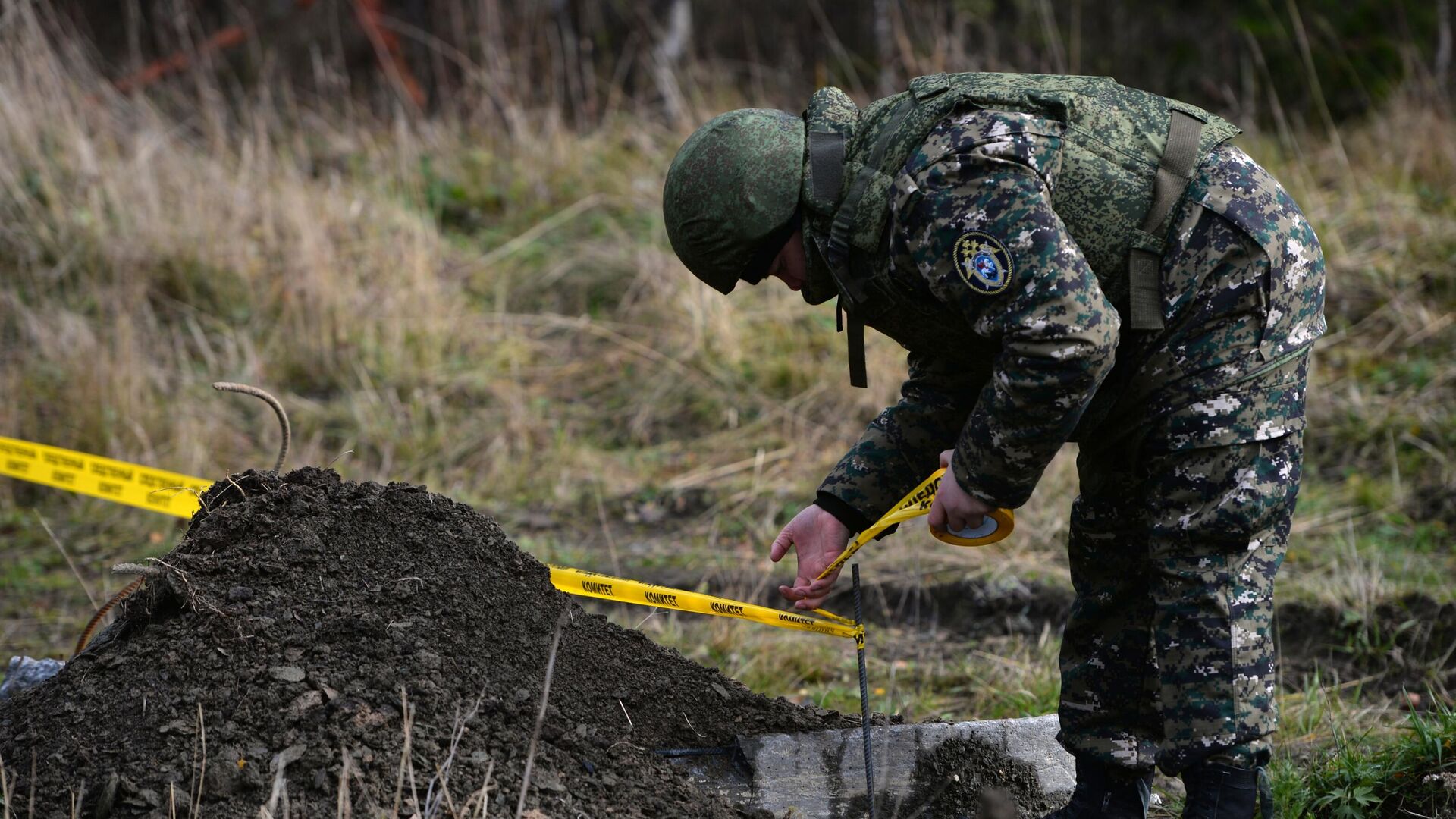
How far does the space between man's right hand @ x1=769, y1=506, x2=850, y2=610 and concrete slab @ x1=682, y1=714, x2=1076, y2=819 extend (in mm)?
376

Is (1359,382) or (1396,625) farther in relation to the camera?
(1359,382)

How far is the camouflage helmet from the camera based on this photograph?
8.68ft

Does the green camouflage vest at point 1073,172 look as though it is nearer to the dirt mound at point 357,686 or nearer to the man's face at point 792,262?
the man's face at point 792,262

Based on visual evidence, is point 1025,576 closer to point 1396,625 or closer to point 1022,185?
point 1396,625

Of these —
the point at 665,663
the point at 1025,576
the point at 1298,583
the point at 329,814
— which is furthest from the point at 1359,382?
the point at 329,814

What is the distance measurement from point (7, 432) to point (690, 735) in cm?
421

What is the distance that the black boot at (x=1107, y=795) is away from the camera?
116 inches

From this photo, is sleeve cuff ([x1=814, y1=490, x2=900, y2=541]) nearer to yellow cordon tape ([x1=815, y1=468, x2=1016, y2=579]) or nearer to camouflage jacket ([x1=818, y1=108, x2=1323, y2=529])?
yellow cordon tape ([x1=815, y1=468, x2=1016, y2=579])

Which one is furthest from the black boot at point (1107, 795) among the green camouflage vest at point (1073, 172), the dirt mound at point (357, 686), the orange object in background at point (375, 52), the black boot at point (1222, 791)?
the orange object in background at point (375, 52)

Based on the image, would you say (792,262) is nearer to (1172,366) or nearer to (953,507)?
(953,507)

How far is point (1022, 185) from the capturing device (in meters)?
2.38

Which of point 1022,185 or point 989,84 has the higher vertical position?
point 989,84

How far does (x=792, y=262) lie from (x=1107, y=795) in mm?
1454

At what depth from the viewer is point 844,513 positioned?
2.96 m
